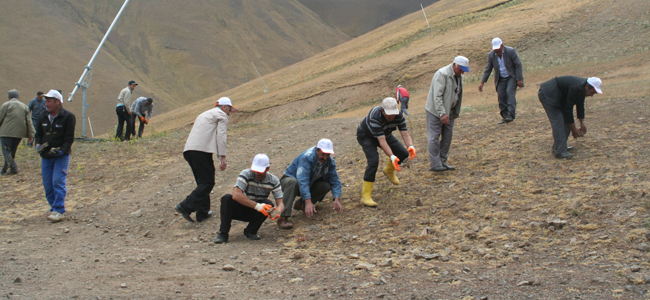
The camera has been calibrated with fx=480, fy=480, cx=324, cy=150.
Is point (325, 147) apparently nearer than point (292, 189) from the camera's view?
Yes

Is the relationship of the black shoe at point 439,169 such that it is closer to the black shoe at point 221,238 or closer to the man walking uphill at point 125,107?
the black shoe at point 221,238

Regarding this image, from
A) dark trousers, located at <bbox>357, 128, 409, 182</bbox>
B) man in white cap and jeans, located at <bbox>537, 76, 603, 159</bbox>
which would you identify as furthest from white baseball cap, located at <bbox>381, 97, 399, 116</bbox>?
man in white cap and jeans, located at <bbox>537, 76, 603, 159</bbox>

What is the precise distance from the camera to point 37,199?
8406mm

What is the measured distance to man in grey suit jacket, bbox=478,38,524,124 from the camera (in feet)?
30.0

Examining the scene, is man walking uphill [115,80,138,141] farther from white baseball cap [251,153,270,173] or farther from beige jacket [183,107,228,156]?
white baseball cap [251,153,270,173]

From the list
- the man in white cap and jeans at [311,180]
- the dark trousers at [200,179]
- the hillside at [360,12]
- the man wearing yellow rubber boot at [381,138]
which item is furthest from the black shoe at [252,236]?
the hillside at [360,12]

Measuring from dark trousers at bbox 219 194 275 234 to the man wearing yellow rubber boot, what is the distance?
139 cm

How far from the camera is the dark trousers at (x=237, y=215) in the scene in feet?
18.7

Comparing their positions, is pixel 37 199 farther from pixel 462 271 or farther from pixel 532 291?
pixel 532 291

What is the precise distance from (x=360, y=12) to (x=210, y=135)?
93.0m

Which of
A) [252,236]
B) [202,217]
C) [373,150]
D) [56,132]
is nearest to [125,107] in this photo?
[56,132]

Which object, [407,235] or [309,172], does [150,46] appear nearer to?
[309,172]

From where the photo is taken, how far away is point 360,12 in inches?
3743

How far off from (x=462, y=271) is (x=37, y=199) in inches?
296
